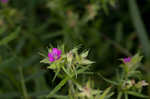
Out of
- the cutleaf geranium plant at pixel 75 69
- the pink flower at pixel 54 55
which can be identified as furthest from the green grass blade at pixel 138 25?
the pink flower at pixel 54 55

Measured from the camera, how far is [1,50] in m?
2.29

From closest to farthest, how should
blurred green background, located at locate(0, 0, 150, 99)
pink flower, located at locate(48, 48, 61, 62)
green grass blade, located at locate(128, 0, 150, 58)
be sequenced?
pink flower, located at locate(48, 48, 61, 62), blurred green background, located at locate(0, 0, 150, 99), green grass blade, located at locate(128, 0, 150, 58)

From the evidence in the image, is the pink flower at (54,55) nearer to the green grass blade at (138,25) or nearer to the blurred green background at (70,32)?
the blurred green background at (70,32)

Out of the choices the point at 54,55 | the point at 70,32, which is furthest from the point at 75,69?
the point at 70,32

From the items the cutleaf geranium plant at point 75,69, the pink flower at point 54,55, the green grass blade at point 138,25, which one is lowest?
the cutleaf geranium plant at point 75,69

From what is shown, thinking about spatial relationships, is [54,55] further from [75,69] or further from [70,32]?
[70,32]

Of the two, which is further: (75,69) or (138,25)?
(138,25)

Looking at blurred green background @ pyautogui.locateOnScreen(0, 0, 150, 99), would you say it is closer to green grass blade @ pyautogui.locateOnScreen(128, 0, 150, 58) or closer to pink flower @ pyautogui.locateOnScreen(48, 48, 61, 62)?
green grass blade @ pyautogui.locateOnScreen(128, 0, 150, 58)

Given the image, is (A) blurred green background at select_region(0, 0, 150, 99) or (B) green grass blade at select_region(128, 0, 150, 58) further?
(B) green grass blade at select_region(128, 0, 150, 58)

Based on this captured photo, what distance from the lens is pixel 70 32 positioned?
8.22ft

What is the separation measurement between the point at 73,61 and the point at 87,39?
1.44 m

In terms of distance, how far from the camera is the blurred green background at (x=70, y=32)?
2354 mm

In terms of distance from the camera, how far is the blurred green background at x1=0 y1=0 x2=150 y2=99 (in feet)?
7.72

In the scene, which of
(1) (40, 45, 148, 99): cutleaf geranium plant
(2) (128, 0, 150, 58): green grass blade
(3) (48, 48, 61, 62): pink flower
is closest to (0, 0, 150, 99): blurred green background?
(2) (128, 0, 150, 58): green grass blade
